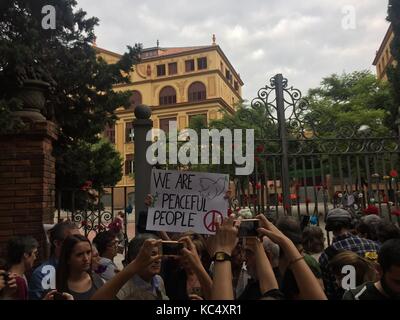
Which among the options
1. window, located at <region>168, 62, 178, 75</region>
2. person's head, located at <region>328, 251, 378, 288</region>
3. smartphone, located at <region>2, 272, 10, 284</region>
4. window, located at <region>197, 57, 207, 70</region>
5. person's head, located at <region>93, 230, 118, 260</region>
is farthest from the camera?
window, located at <region>168, 62, 178, 75</region>

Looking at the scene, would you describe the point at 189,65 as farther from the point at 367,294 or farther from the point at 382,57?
the point at 367,294

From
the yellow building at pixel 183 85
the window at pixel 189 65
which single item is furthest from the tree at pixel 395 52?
the window at pixel 189 65

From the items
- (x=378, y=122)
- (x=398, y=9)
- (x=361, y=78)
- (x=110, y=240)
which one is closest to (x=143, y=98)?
(x=361, y=78)

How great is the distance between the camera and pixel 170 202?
2928mm

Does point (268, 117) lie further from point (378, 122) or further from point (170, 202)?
point (378, 122)

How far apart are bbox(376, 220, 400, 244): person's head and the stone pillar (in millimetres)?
2585

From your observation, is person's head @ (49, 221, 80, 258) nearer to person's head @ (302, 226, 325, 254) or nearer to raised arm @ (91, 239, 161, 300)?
raised arm @ (91, 239, 161, 300)

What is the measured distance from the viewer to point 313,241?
366cm

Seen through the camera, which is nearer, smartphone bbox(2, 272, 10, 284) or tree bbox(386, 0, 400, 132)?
smartphone bbox(2, 272, 10, 284)

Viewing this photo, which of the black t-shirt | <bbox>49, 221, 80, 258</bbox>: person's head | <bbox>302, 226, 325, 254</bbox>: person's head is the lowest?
the black t-shirt

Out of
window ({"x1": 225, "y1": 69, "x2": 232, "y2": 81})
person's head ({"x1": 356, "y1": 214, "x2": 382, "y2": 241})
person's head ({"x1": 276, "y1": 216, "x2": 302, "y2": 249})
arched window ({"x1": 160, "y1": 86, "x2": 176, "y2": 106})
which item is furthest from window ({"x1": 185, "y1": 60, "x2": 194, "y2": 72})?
person's head ({"x1": 276, "y1": 216, "x2": 302, "y2": 249})

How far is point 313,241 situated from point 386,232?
27.0 inches

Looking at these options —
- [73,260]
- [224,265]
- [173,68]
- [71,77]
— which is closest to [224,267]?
[224,265]

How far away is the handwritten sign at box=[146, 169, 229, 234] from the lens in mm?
2748
